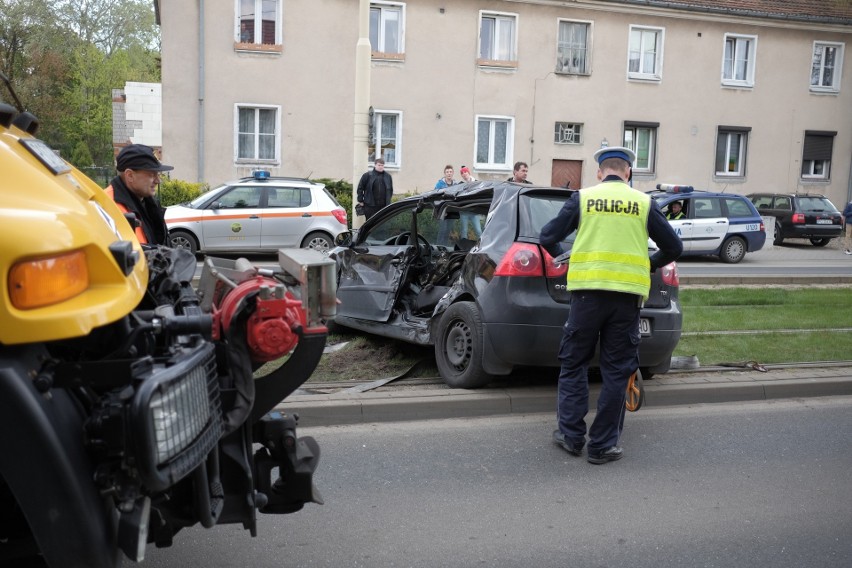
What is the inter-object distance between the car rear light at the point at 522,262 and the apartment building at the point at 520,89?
17039 millimetres

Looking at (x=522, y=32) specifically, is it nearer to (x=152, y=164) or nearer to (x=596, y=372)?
(x=596, y=372)

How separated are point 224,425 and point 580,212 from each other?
310cm

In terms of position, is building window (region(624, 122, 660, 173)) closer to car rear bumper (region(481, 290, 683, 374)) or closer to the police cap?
car rear bumper (region(481, 290, 683, 374))

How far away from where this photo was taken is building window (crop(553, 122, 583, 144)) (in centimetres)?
2824

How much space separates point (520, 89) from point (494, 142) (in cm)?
180

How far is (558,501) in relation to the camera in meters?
4.90

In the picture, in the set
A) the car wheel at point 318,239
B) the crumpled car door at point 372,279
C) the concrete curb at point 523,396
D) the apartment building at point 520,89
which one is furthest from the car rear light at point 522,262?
the apartment building at point 520,89

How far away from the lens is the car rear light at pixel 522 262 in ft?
21.2

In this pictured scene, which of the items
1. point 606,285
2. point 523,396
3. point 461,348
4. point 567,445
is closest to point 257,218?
point 461,348

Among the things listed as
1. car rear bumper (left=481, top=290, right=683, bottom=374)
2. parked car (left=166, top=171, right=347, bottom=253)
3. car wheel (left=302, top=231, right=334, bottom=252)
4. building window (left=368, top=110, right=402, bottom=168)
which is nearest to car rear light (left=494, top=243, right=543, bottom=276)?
car rear bumper (left=481, top=290, right=683, bottom=374)

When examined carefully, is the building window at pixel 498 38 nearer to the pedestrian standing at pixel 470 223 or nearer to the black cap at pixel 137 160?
the pedestrian standing at pixel 470 223

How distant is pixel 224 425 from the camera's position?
3.01 meters

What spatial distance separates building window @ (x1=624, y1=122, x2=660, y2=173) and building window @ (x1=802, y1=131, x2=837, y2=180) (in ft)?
18.9

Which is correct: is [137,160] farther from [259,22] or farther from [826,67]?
[826,67]
